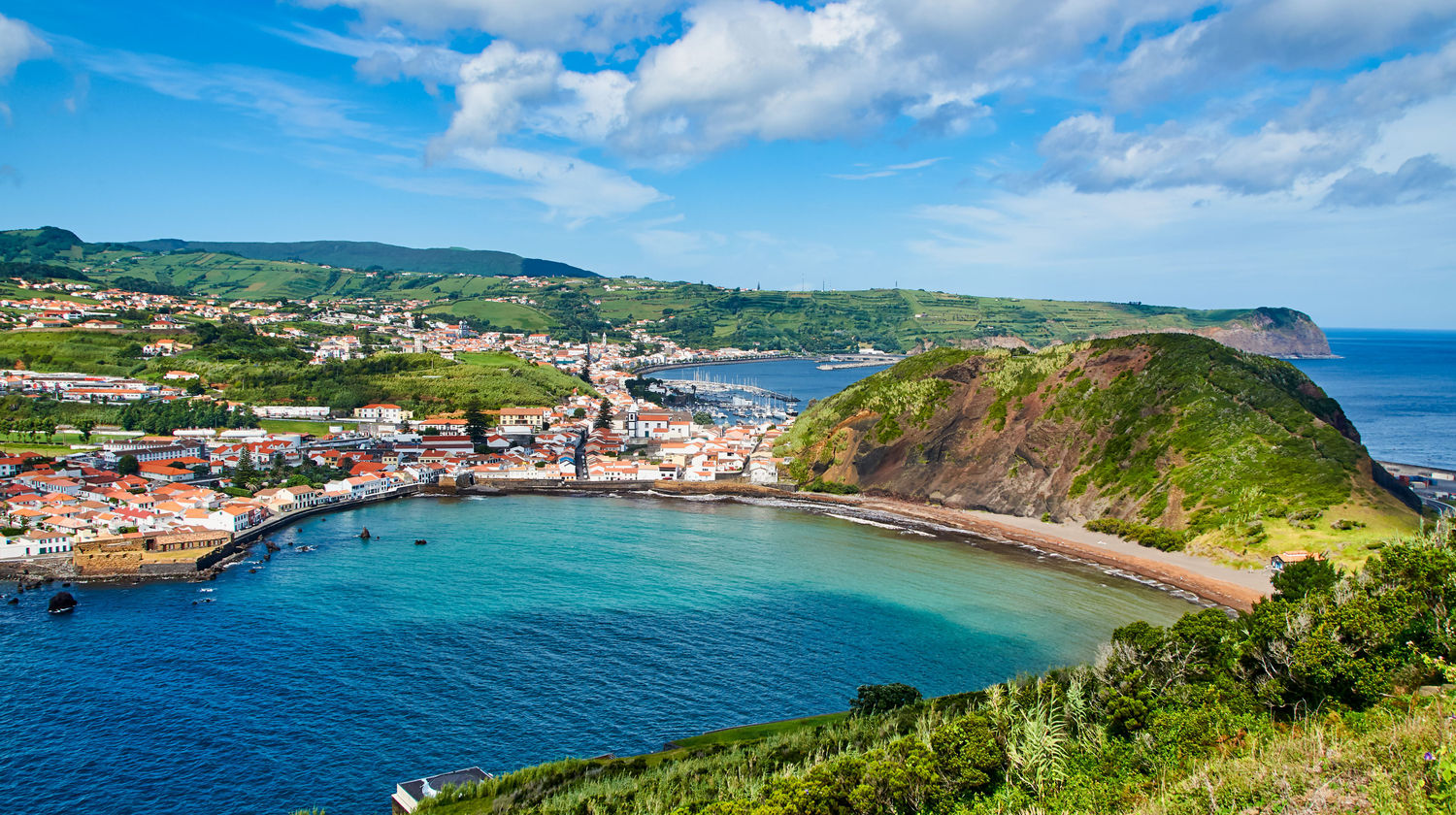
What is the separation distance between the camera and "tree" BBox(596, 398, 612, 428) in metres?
75.1

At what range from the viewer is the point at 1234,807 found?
991cm

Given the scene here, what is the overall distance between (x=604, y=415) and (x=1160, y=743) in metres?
65.4

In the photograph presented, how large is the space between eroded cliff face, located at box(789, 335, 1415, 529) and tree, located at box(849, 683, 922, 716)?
77.1 ft

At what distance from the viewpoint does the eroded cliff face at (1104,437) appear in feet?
124

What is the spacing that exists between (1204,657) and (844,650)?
1035cm

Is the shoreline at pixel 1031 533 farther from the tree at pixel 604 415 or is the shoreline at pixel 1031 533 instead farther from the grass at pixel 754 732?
the tree at pixel 604 415

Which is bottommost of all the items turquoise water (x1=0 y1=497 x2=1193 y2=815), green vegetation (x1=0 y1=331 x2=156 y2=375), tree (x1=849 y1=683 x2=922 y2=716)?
turquoise water (x1=0 y1=497 x2=1193 y2=815)

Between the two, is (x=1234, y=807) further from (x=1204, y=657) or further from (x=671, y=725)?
(x=671, y=725)

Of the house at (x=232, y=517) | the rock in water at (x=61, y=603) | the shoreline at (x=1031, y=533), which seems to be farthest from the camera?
the house at (x=232, y=517)

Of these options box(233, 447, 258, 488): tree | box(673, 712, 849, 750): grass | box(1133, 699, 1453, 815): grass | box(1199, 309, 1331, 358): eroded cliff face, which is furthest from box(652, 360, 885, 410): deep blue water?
box(1133, 699, 1453, 815): grass

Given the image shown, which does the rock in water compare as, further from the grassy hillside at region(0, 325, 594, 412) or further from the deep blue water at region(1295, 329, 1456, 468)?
the deep blue water at region(1295, 329, 1456, 468)

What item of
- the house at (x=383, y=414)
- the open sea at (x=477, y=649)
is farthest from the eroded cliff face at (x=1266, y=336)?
the open sea at (x=477, y=649)

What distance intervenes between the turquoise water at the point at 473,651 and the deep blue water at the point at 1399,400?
50.0m

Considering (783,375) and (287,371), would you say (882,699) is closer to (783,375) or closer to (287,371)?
(287,371)
